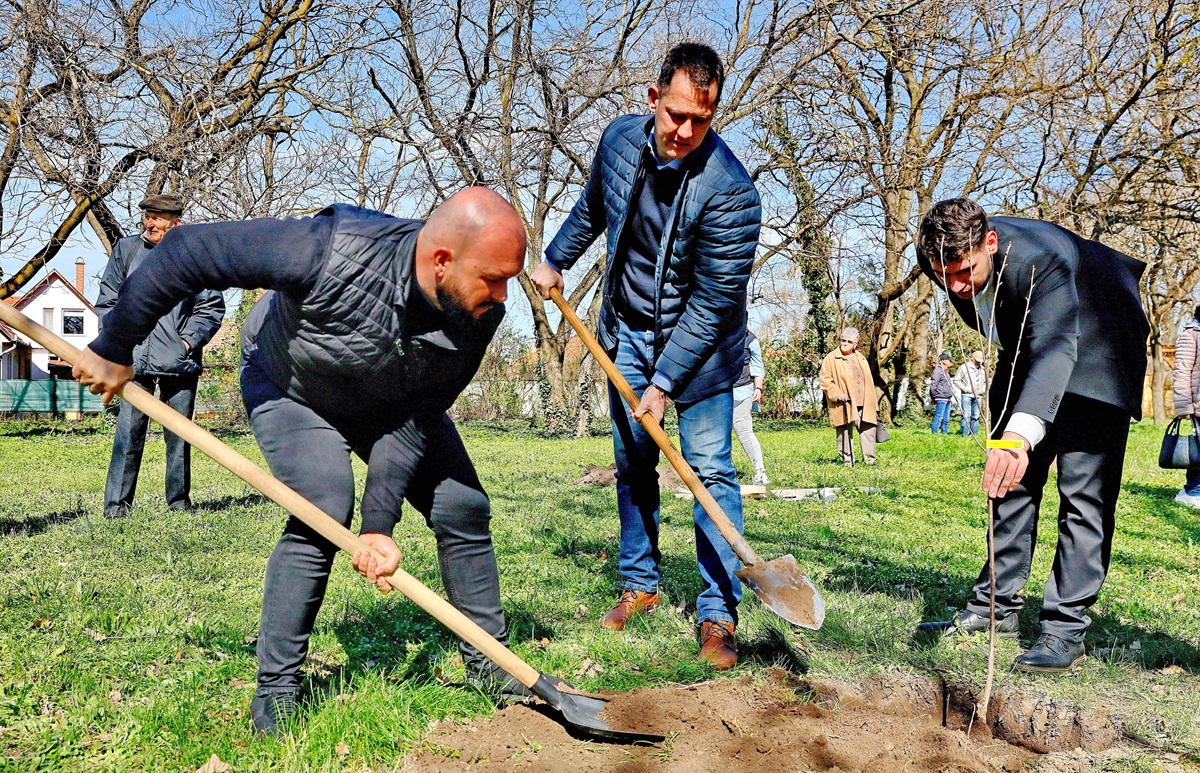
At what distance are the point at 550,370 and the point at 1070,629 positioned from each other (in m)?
16.5

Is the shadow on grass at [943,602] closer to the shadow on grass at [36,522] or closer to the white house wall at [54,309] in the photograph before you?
the shadow on grass at [36,522]

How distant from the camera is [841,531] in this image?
263 inches

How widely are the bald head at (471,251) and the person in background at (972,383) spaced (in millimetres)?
1248

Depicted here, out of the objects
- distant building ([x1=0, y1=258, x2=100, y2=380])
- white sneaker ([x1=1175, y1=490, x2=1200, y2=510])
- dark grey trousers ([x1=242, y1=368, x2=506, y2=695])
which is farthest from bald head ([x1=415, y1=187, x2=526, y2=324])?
distant building ([x1=0, y1=258, x2=100, y2=380])

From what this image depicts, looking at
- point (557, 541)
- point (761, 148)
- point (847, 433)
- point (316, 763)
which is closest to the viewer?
point (316, 763)

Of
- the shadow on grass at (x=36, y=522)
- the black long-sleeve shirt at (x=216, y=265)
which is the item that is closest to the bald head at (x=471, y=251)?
the black long-sleeve shirt at (x=216, y=265)

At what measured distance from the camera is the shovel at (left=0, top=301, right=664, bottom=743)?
253 cm

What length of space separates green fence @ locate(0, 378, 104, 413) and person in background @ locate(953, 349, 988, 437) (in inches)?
857

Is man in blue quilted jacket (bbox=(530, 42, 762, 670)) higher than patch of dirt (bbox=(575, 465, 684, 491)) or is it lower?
higher

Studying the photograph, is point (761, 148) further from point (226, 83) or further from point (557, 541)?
point (557, 541)

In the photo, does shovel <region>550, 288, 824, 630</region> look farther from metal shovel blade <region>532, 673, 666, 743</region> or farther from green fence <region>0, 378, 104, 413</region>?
green fence <region>0, 378, 104, 413</region>

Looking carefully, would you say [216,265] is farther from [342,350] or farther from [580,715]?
[580,715]

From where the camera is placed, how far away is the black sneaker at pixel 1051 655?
3.42 metres

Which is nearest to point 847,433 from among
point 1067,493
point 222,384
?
point 1067,493
